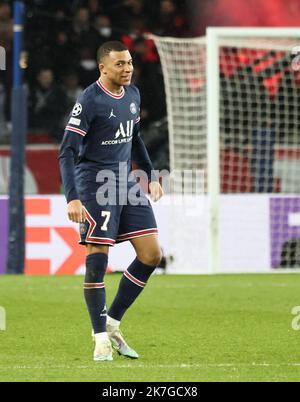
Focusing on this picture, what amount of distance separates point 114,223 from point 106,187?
0.23 m

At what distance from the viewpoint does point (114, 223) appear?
725 centimetres

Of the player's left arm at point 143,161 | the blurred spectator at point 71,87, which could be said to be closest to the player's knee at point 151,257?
the player's left arm at point 143,161

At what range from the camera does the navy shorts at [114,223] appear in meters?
7.16

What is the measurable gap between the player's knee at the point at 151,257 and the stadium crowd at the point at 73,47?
791 centimetres

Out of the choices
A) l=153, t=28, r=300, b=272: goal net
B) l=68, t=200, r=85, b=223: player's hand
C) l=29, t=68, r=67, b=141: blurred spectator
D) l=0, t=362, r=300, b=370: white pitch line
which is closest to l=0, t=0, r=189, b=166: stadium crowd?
l=29, t=68, r=67, b=141: blurred spectator

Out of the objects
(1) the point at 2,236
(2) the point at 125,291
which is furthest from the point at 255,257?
(2) the point at 125,291

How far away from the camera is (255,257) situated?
44.0 feet

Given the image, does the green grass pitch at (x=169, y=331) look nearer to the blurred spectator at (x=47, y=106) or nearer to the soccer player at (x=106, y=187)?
the soccer player at (x=106, y=187)

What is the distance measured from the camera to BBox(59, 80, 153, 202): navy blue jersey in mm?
7109

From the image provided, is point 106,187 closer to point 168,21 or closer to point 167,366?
point 167,366

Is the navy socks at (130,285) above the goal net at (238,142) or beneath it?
beneath

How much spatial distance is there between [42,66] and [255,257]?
4.37m

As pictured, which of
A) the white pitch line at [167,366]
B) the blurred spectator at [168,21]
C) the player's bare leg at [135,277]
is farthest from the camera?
the blurred spectator at [168,21]
